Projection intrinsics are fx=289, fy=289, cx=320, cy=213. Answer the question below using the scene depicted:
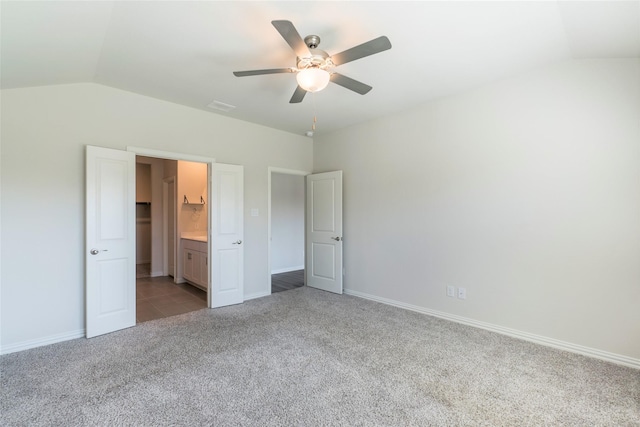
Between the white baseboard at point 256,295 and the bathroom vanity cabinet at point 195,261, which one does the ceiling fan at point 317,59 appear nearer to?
the white baseboard at point 256,295

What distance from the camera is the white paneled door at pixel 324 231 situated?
15.4 ft

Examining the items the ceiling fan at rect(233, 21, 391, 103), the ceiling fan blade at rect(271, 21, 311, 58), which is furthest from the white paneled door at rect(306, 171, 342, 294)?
the ceiling fan blade at rect(271, 21, 311, 58)

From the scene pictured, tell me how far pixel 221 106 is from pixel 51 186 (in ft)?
A: 6.65

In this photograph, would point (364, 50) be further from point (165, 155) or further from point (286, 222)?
point (286, 222)

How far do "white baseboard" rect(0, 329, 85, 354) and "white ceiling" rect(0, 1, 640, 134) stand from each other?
2.42 m

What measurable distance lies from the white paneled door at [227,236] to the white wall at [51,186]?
853mm

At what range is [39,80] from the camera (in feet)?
8.94

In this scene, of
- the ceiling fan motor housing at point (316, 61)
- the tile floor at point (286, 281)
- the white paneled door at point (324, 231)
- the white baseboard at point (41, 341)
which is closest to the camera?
the ceiling fan motor housing at point (316, 61)

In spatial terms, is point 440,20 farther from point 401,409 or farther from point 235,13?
point 401,409

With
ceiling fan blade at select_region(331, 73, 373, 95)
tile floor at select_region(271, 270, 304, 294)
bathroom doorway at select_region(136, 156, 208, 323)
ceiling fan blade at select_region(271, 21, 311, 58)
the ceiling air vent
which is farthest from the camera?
tile floor at select_region(271, 270, 304, 294)

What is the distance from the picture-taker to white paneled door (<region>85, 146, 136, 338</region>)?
3037 mm

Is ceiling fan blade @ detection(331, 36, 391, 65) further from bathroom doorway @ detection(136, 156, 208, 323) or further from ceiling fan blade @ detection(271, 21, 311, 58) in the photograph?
bathroom doorway @ detection(136, 156, 208, 323)

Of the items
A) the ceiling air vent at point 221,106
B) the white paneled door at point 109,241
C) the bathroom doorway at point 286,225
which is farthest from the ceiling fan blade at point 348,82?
the bathroom doorway at point 286,225

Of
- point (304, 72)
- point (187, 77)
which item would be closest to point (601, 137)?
point (304, 72)
